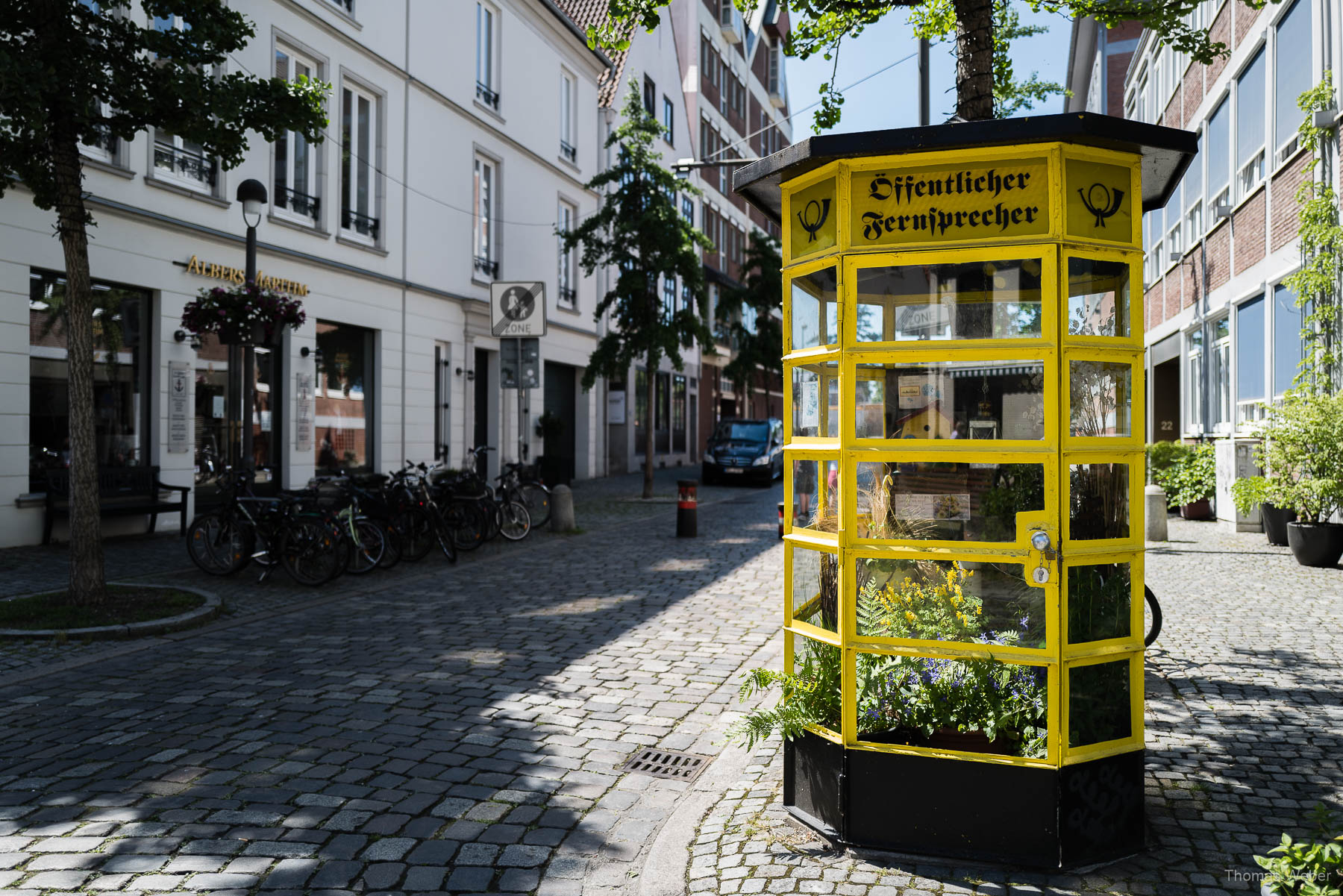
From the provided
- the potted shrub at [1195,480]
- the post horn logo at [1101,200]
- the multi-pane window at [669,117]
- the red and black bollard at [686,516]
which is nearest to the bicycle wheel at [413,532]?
the red and black bollard at [686,516]

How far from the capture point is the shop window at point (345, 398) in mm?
17297

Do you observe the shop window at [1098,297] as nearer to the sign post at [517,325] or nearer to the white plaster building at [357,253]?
the sign post at [517,325]

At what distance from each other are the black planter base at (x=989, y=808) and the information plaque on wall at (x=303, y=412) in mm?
14355

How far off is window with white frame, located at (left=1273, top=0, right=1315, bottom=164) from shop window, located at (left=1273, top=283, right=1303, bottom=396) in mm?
1930

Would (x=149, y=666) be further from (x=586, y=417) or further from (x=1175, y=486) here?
(x=586, y=417)

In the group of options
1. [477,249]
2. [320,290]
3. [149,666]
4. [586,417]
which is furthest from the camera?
[586,417]

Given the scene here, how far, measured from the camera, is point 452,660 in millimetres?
6844

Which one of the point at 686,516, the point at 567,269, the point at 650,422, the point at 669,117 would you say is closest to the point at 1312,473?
the point at 686,516

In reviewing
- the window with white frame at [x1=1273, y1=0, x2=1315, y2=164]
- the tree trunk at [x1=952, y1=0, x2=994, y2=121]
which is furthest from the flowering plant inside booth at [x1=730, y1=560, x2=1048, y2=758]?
the window with white frame at [x1=1273, y1=0, x2=1315, y2=164]

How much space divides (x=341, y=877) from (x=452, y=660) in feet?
11.1

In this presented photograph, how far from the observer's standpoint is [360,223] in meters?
18.1

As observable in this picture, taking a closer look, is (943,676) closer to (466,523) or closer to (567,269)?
(466,523)

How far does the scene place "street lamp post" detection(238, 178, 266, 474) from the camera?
11242 mm

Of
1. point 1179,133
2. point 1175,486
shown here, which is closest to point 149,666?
point 1179,133
